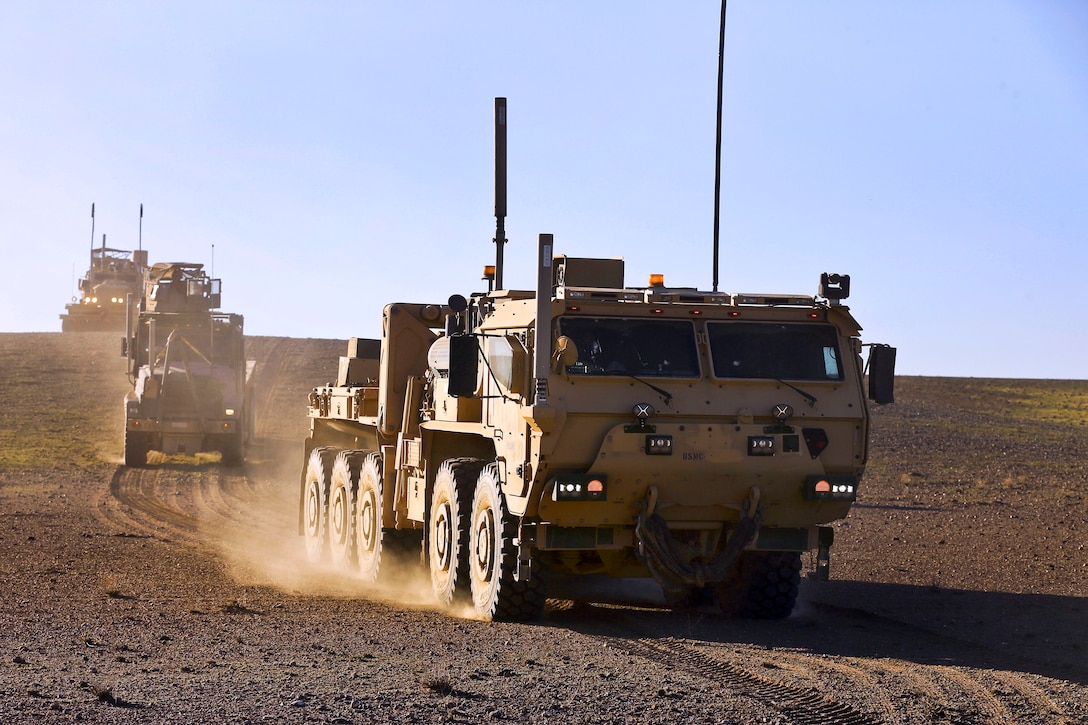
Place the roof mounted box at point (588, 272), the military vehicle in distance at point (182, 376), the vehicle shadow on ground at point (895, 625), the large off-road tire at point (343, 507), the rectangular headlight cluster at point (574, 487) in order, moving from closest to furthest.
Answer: the vehicle shadow on ground at point (895, 625) → the rectangular headlight cluster at point (574, 487) → the roof mounted box at point (588, 272) → the large off-road tire at point (343, 507) → the military vehicle in distance at point (182, 376)

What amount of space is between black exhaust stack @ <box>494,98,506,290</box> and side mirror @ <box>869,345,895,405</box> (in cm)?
532

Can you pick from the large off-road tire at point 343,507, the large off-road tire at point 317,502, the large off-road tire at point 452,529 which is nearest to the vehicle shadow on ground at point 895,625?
the large off-road tire at point 452,529

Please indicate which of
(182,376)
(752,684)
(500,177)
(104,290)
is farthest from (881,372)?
(104,290)

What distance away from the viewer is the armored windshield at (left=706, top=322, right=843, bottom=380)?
37.2ft

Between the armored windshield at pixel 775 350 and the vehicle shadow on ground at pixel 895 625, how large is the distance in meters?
2.10

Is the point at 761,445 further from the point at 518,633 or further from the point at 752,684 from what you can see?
the point at 752,684

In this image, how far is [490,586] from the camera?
1172 cm

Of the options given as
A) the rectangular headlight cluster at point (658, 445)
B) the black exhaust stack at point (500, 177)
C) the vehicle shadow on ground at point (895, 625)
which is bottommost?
the vehicle shadow on ground at point (895, 625)

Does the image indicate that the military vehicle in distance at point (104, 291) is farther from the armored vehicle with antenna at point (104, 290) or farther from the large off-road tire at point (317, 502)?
the large off-road tire at point (317, 502)

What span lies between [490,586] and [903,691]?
13.3 ft

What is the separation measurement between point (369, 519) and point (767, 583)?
203 inches

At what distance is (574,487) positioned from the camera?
10914mm

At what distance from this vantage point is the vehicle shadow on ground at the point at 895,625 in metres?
10.6

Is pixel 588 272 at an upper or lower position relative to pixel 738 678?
upper
